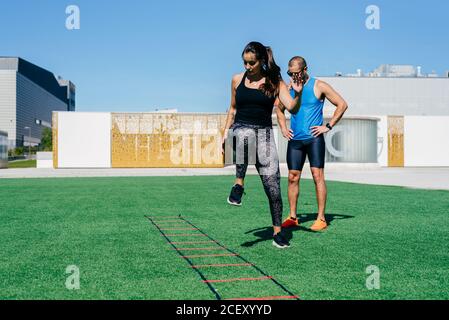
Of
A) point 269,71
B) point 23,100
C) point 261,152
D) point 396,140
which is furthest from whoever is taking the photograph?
point 23,100

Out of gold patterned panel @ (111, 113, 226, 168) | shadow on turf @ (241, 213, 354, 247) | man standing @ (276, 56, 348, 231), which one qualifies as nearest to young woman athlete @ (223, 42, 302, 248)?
shadow on turf @ (241, 213, 354, 247)

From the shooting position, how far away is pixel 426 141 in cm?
4338

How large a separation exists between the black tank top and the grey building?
462ft

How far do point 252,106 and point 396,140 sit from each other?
136 feet

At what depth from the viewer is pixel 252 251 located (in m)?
4.66

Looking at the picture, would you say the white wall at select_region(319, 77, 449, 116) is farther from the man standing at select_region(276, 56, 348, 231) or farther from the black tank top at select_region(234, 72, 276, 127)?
the black tank top at select_region(234, 72, 276, 127)

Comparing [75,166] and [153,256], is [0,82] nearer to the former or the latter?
[75,166]

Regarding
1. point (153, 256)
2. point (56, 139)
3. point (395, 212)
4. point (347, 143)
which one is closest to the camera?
point (153, 256)

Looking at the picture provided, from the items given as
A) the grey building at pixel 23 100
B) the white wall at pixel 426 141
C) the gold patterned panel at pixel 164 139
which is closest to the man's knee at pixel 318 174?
the gold patterned panel at pixel 164 139

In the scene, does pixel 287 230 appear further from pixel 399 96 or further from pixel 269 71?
pixel 399 96

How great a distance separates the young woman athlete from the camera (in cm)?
444

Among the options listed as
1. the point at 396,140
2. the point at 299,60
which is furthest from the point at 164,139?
the point at 299,60
